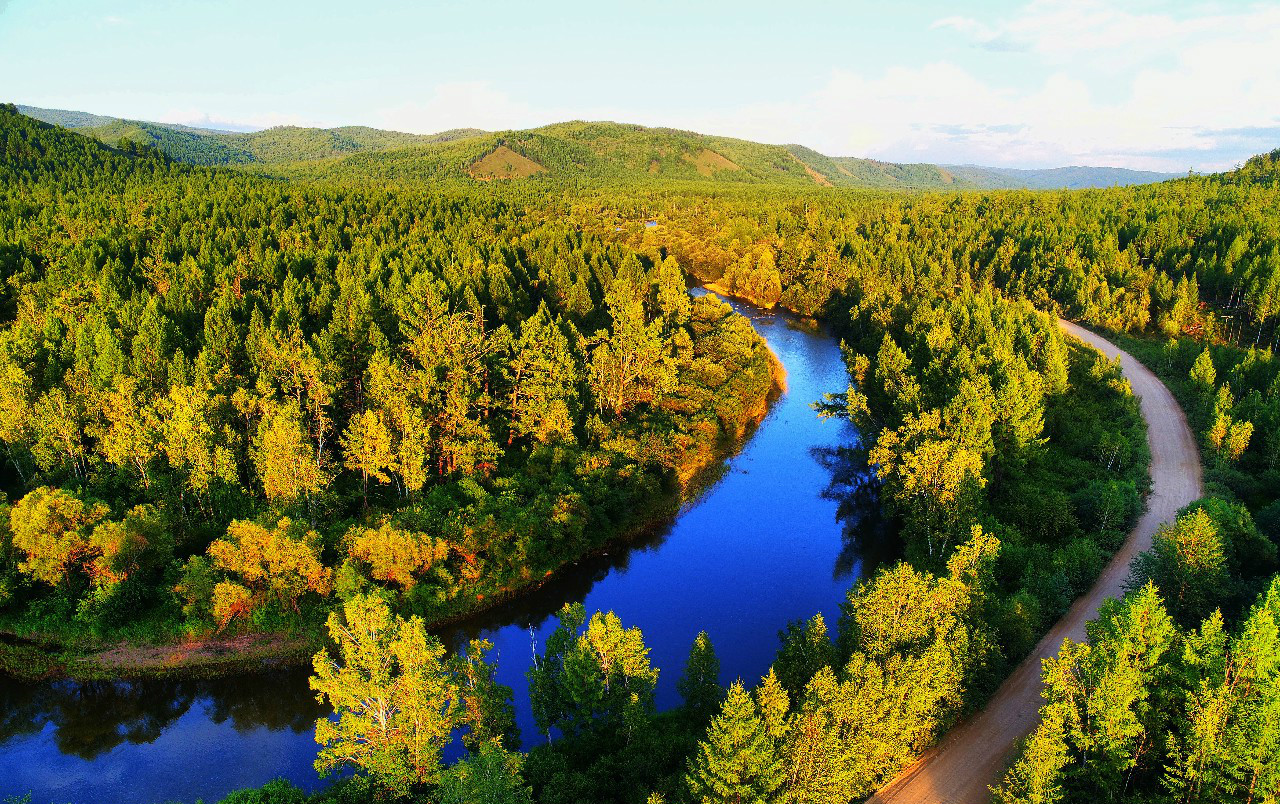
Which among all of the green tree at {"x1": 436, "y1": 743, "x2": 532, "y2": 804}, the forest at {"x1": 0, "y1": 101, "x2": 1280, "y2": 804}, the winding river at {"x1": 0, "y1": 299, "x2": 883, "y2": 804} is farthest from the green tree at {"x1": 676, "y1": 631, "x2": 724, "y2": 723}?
the green tree at {"x1": 436, "y1": 743, "x2": 532, "y2": 804}

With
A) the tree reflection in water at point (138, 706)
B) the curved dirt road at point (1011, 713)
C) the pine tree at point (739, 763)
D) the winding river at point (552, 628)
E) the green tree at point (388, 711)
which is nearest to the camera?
the pine tree at point (739, 763)

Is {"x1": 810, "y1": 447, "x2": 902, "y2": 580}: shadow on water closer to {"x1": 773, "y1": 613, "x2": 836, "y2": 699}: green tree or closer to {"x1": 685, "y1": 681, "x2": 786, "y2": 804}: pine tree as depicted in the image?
{"x1": 773, "y1": 613, "x2": 836, "y2": 699}: green tree

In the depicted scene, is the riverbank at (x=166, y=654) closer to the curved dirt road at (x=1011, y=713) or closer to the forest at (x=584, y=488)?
the forest at (x=584, y=488)

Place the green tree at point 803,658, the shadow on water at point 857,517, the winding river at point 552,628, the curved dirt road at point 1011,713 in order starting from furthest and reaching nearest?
the shadow on water at point 857,517
the winding river at point 552,628
the green tree at point 803,658
the curved dirt road at point 1011,713

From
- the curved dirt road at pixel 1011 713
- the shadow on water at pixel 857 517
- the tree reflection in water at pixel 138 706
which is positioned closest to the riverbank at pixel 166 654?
the tree reflection in water at pixel 138 706

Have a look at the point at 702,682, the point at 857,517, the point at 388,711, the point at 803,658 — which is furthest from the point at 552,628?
the point at 857,517

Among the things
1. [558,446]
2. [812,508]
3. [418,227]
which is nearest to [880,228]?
[418,227]

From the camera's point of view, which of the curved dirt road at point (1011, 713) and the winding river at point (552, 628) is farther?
the winding river at point (552, 628)
